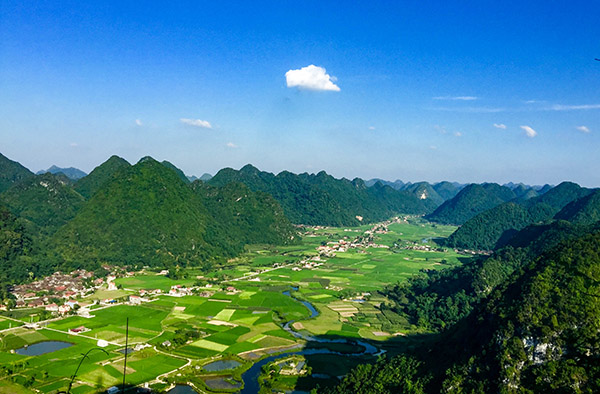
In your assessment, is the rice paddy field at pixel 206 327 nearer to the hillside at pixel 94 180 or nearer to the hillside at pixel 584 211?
the hillside at pixel 584 211

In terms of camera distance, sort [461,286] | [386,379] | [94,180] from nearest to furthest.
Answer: [386,379] → [461,286] → [94,180]

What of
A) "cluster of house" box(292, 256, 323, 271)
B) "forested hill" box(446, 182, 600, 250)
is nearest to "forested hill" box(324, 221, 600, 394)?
"cluster of house" box(292, 256, 323, 271)

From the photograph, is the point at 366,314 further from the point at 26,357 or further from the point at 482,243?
the point at 482,243

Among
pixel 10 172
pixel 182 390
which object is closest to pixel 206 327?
pixel 182 390

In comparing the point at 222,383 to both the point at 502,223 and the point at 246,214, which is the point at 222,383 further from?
the point at 502,223

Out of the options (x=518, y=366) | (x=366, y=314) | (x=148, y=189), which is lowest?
(x=366, y=314)

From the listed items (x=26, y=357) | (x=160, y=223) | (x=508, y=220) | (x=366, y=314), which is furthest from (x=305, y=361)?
(x=508, y=220)

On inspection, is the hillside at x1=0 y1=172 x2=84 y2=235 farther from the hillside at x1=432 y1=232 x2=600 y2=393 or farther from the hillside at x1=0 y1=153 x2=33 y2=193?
the hillside at x1=432 y1=232 x2=600 y2=393
